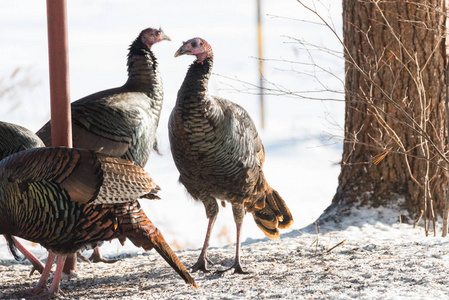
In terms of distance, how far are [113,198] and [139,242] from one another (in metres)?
0.31

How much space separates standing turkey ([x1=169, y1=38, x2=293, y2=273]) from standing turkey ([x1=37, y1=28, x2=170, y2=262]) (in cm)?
44

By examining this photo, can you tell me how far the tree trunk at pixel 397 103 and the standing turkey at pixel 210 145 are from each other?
115 cm

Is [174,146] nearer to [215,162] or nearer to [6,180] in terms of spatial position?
[215,162]

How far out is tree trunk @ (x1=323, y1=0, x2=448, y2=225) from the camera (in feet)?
17.0

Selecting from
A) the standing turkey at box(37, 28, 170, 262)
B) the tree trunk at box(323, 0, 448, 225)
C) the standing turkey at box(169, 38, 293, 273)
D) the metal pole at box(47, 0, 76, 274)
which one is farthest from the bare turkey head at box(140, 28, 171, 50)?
the tree trunk at box(323, 0, 448, 225)

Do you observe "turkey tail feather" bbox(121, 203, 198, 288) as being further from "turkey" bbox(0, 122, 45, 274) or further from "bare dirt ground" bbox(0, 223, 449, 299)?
"turkey" bbox(0, 122, 45, 274)

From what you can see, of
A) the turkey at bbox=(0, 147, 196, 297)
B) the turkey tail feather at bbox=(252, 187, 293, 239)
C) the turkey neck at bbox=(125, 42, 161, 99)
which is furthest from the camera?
the turkey neck at bbox=(125, 42, 161, 99)

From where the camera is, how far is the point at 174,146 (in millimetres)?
4172

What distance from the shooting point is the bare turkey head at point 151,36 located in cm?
510

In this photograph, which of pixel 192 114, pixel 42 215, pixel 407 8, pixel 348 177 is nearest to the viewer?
pixel 42 215

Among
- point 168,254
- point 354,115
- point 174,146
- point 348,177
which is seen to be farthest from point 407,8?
point 168,254

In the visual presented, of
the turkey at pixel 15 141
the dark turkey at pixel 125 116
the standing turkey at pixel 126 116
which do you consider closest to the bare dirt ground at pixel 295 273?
the turkey at pixel 15 141

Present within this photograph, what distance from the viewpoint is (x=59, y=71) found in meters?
3.96

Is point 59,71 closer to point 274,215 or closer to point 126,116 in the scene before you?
point 126,116
